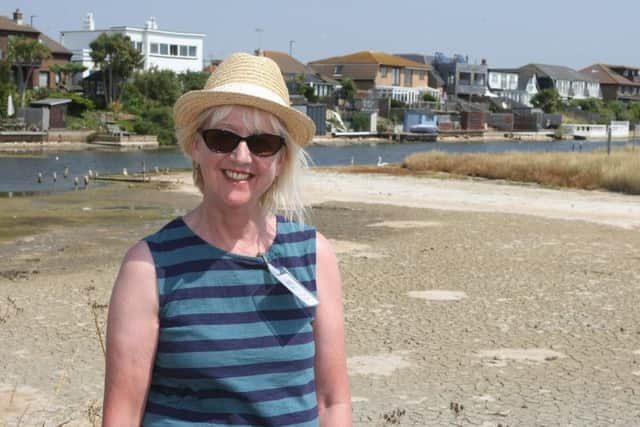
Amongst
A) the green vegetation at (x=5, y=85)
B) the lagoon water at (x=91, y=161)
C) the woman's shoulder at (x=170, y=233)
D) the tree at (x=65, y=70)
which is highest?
the tree at (x=65, y=70)

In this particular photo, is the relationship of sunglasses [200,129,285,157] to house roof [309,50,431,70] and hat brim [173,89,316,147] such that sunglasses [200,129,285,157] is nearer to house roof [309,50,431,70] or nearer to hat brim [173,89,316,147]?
hat brim [173,89,316,147]

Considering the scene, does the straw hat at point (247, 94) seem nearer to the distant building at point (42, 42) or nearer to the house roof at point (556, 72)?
the distant building at point (42, 42)

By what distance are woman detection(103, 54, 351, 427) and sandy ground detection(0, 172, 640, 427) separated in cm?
273

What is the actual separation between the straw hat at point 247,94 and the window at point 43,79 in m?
71.9

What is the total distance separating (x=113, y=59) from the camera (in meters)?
72.1

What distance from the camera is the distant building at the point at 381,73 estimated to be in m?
106

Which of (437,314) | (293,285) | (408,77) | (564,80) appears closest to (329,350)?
(293,285)

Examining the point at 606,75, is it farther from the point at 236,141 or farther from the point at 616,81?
the point at 236,141

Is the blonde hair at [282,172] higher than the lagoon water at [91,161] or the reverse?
higher

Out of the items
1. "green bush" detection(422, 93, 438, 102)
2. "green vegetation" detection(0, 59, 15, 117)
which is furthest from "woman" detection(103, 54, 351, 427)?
"green bush" detection(422, 93, 438, 102)

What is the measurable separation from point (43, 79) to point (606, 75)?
328 ft

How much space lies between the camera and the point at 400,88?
109 meters

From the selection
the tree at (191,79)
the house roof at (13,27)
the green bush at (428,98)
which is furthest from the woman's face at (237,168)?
the green bush at (428,98)

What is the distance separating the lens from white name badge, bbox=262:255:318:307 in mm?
2373
